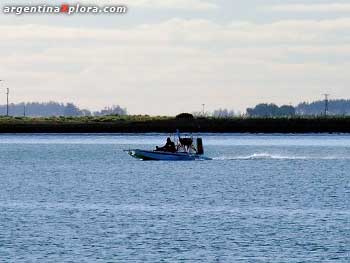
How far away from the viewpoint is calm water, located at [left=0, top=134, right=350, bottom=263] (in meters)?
59.9

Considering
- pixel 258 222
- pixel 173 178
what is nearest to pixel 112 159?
pixel 173 178

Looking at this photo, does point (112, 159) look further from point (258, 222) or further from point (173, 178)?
point (258, 222)

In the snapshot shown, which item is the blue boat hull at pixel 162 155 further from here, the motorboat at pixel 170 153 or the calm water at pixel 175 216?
the calm water at pixel 175 216

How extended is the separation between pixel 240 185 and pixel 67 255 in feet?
175

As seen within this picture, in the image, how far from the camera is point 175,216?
76938 millimetres

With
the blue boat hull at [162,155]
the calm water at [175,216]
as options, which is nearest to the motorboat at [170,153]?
the blue boat hull at [162,155]

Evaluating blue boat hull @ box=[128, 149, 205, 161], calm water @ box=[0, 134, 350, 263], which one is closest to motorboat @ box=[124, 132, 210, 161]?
blue boat hull @ box=[128, 149, 205, 161]

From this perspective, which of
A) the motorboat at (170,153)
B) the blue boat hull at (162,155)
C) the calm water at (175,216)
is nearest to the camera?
the calm water at (175,216)

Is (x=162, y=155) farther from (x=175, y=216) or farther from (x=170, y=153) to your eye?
(x=175, y=216)

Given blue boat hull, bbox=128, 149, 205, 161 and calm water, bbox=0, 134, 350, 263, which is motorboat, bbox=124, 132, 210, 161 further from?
calm water, bbox=0, 134, 350, 263

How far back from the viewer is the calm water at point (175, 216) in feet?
197

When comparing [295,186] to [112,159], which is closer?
[295,186]

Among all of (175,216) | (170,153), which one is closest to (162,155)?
(170,153)

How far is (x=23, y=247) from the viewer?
6116 centimetres
